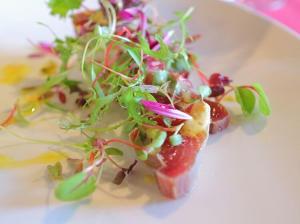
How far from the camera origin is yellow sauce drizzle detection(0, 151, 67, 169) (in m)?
0.99

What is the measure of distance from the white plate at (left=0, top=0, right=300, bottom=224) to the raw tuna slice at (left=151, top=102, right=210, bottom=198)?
0.12 ft

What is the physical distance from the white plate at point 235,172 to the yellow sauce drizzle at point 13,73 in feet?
0.11

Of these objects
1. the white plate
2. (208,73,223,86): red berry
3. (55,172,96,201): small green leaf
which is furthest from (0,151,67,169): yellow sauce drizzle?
(208,73,223,86): red berry

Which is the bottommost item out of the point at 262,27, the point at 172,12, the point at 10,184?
the point at 10,184

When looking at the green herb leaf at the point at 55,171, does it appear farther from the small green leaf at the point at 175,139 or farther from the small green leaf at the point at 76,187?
the small green leaf at the point at 175,139

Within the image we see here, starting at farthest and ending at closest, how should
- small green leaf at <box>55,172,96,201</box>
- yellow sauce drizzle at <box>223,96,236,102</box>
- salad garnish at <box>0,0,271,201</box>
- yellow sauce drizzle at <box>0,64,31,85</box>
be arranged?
1. yellow sauce drizzle at <box>0,64,31,85</box>
2. yellow sauce drizzle at <box>223,96,236,102</box>
3. salad garnish at <box>0,0,271,201</box>
4. small green leaf at <box>55,172,96,201</box>

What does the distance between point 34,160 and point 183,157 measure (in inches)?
12.9

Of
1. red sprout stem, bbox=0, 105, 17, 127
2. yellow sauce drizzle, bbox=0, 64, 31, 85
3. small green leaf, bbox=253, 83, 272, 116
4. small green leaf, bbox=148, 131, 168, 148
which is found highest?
small green leaf, bbox=253, 83, 272, 116

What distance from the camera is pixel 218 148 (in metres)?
1.03

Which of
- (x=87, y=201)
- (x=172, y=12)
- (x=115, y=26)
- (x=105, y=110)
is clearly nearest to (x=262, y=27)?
(x=172, y=12)

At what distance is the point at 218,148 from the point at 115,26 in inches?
17.9

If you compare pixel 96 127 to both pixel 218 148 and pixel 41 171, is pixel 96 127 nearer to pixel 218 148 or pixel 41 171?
pixel 41 171

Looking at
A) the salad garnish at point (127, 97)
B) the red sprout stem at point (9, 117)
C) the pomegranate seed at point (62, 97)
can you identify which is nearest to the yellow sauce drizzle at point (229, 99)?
the salad garnish at point (127, 97)

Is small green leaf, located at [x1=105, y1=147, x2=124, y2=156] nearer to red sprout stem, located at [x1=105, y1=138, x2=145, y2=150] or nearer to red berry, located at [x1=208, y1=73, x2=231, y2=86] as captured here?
red sprout stem, located at [x1=105, y1=138, x2=145, y2=150]
